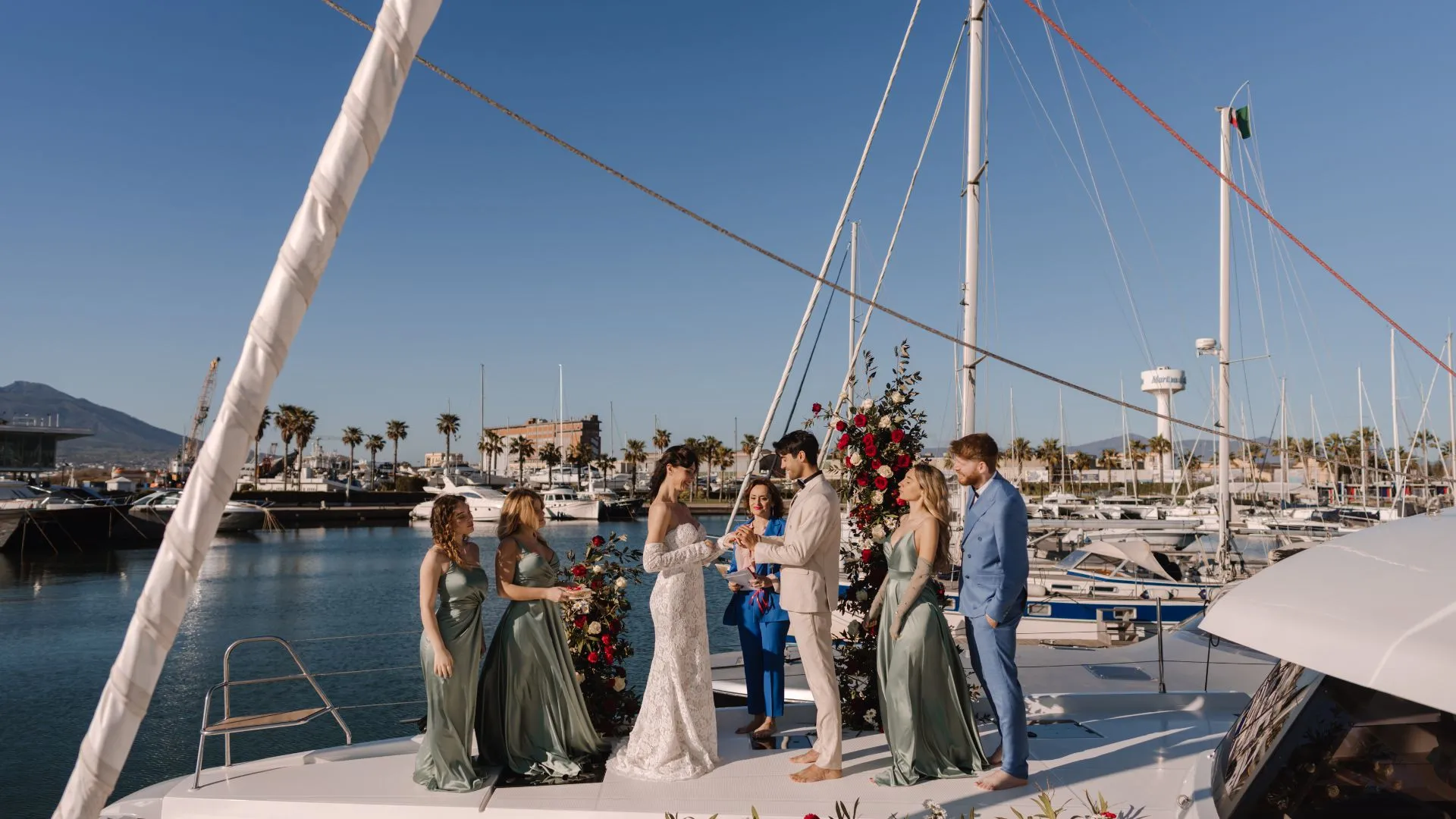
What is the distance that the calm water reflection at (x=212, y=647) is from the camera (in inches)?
561

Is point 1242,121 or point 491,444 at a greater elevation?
point 1242,121

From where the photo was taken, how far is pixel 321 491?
86625 mm

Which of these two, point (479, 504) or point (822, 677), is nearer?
point (822, 677)

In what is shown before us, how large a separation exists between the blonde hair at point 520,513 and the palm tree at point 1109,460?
96.4 metres

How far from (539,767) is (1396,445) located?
44.2 metres

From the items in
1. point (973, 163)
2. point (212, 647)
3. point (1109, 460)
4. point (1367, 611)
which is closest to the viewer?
point (1367, 611)

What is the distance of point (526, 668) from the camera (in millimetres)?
5848

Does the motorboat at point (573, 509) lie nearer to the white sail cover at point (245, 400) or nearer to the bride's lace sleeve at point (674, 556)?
the bride's lace sleeve at point (674, 556)

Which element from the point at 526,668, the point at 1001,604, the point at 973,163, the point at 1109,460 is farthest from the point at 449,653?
the point at 1109,460

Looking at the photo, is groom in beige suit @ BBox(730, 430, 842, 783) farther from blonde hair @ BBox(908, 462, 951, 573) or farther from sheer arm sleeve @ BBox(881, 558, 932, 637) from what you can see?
blonde hair @ BBox(908, 462, 951, 573)

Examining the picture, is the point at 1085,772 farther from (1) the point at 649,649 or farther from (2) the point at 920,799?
(1) the point at 649,649

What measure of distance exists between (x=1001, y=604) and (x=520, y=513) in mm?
3073

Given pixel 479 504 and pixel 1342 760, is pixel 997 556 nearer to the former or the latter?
pixel 1342 760

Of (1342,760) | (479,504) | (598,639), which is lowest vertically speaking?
(479,504)
